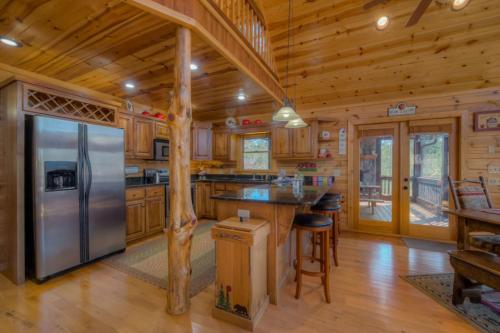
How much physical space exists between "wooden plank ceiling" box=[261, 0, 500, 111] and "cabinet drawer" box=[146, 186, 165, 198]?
3049 mm

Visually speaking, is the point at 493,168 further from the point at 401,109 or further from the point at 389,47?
the point at 389,47

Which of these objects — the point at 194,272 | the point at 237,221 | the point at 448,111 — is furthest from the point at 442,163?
the point at 194,272

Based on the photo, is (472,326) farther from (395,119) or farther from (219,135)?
(219,135)

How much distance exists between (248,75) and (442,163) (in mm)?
3625

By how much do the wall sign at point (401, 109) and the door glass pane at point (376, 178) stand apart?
1.43 ft

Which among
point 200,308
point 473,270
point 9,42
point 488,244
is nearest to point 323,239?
point 473,270

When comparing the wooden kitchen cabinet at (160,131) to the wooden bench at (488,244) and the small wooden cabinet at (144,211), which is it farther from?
the wooden bench at (488,244)

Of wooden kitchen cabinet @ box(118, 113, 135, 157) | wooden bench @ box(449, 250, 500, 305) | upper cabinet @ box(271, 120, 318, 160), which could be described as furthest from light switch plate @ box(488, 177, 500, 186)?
wooden kitchen cabinet @ box(118, 113, 135, 157)

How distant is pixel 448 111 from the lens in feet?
11.8

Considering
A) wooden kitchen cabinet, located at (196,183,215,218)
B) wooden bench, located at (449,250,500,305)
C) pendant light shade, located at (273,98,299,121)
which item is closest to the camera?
wooden bench, located at (449,250,500,305)

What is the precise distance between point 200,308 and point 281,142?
3311mm

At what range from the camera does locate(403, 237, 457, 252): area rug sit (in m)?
3.36

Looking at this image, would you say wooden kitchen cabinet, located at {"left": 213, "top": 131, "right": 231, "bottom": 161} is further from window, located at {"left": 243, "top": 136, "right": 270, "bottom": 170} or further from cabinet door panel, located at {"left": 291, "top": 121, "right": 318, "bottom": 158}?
cabinet door panel, located at {"left": 291, "top": 121, "right": 318, "bottom": 158}

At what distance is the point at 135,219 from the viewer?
3.55 meters
